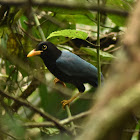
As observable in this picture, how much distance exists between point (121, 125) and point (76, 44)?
3.51m

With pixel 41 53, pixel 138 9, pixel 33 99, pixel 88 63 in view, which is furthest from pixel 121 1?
pixel 138 9

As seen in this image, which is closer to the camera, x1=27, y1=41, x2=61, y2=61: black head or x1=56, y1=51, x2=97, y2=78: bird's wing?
x1=27, y1=41, x2=61, y2=61: black head

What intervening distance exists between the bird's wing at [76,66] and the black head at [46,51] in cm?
8

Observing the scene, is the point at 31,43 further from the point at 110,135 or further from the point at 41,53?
the point at 110,135

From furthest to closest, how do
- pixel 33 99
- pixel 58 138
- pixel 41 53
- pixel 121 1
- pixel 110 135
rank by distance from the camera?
pixel 33 99 → pixel 41 53 → pixel 121 1 → pixel 58 138 → pixel 110 135

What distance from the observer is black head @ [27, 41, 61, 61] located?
11.2 ft

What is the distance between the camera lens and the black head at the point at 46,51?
11.2ft

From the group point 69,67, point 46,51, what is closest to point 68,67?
point 69,67

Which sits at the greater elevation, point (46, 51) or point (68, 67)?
point (46, 51)

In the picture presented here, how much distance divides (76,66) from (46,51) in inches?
15.9

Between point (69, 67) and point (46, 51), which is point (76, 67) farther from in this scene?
point (46, 51)

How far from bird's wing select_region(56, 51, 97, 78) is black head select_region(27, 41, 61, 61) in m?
0.08

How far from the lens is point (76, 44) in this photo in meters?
4.18

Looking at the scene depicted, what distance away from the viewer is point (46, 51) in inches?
141
